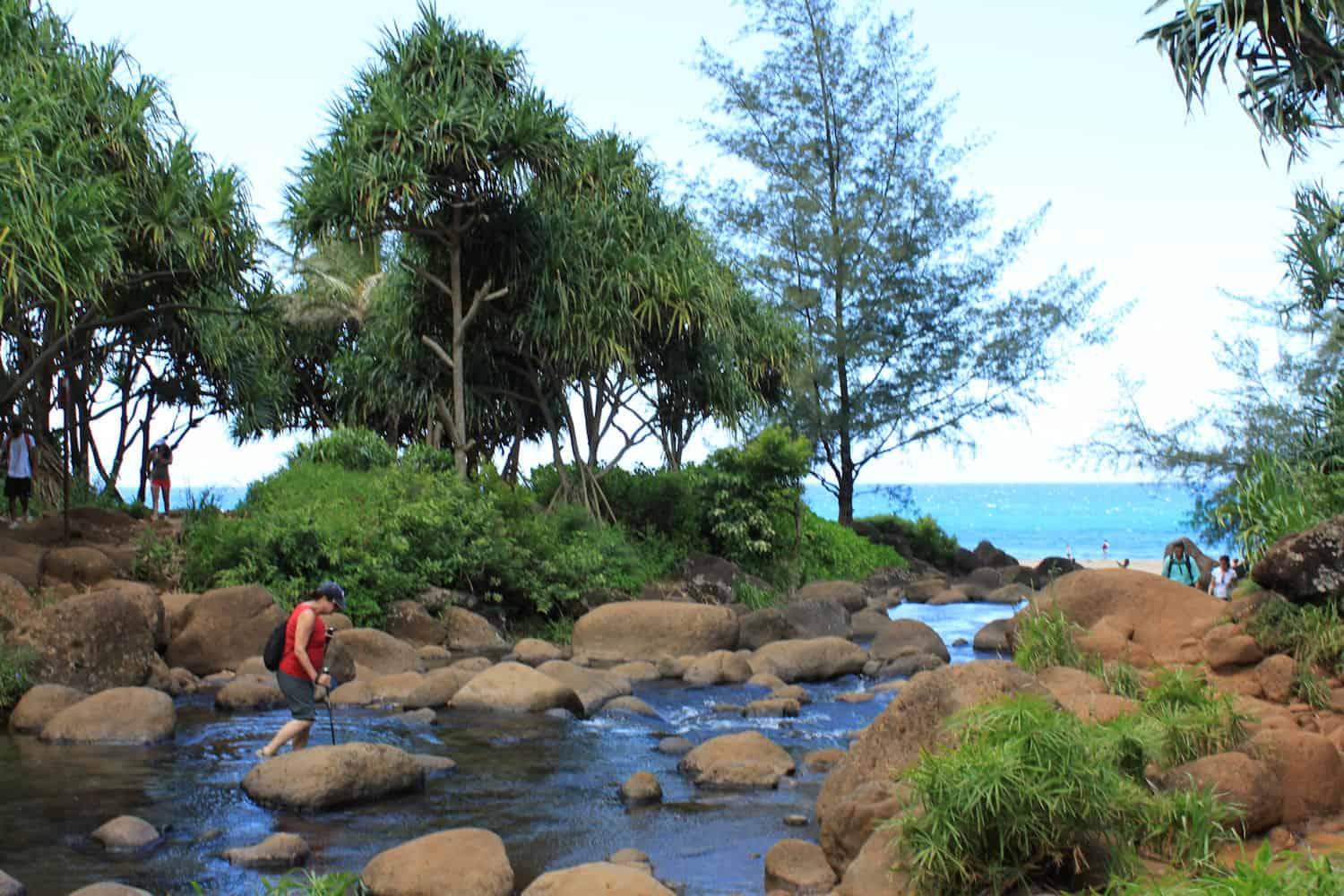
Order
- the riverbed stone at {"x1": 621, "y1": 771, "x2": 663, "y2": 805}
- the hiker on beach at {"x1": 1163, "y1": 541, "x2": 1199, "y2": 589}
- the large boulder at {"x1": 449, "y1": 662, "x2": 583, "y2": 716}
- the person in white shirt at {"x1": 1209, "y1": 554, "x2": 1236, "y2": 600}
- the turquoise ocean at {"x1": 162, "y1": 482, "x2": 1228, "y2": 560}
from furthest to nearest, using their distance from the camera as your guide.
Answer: the turquoise ocean at {"x1": 162, "y1": 482, "x2": 1228, "y2": 560}
the hiker on beach at {"x1": 1163, "y1": 541, "x2": 1199, "y2": 589}
the person in white shirt at {"x1": 1209, "y1": 554, "x2": 1236, "y2": 600}
the large boulder at {"x1": 449, "y1": 662, "x2": 583, "y2": 716}
the riverbed stone at {"x1": 621, "y1": 771, "x2": 663, "y2": 805}

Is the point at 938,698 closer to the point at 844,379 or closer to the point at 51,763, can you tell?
the point at 51,763

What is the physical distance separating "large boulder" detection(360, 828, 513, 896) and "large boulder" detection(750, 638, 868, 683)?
7.84 meters

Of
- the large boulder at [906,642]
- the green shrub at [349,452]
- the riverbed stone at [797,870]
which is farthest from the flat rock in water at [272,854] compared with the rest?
the green shrub at [349,452]

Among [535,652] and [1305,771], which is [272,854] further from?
[535,652]

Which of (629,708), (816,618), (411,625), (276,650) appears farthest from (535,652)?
(276,650)

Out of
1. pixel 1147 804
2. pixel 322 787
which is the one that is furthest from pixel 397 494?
pixel 1147 804

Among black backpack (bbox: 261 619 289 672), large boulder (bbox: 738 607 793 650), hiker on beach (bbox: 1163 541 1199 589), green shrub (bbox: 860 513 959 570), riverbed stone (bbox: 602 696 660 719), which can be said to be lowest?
riverbed stone (bbox: 602 696 660 719)

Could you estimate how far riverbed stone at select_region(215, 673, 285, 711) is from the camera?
12141 mm

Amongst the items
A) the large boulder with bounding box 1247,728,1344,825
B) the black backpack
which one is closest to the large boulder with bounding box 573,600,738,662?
the black backpack

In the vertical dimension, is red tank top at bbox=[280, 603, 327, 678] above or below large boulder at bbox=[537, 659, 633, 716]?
above

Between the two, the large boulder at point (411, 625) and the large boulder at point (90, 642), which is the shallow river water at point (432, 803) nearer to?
the large boulder at point (90, 642)

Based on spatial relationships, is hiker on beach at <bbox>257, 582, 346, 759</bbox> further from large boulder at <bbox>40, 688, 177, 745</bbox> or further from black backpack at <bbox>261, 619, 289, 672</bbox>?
large boulder at <bbox>40, 688, 177, 745</bbox>

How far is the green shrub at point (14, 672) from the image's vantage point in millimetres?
11391

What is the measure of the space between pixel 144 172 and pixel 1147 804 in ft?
48.8
